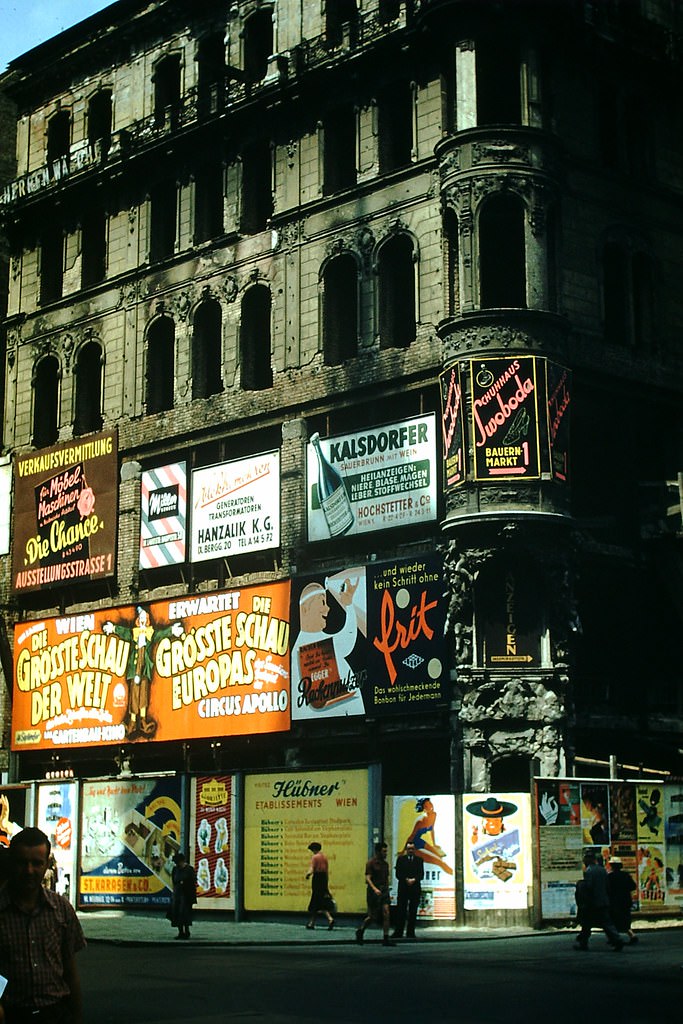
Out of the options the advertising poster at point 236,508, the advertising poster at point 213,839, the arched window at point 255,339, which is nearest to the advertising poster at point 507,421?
the advertising poster at point 236,508

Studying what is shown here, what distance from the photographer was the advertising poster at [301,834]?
33.4 meters

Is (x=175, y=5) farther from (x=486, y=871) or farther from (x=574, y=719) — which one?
(x=486, y=871)

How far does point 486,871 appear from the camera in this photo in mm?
31000

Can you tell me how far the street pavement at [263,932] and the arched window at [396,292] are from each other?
578 inches

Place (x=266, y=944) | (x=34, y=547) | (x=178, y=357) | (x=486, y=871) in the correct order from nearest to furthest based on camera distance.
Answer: (x=266, y=944)
(x=486, y=871)
(x=178, y=357)
(x=34, y=547)

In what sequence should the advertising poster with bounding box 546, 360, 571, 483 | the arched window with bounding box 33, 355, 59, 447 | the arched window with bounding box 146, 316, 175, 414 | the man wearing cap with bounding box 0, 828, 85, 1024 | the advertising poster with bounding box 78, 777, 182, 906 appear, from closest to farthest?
the man wearing cap with bounding box 0, 828, 85, 1024, the advertising poster with bounding box 546, 360, 571, 483, the advertising poster with bounding box 78, 777, 182, 906, the arched window with bounding box 146, 316, 175, 414, the arched window with bounding box 33, 355, 59, 447

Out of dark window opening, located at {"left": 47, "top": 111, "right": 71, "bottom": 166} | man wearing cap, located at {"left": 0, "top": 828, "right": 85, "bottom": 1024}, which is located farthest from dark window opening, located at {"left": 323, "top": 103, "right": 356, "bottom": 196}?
man wearing cap, located at {"left": 0, "top": 828, "right": 85, "bottom": 1024}

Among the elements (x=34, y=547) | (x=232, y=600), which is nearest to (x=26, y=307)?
(x=34, y=547)

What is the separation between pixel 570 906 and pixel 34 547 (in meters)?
Result: 24.2

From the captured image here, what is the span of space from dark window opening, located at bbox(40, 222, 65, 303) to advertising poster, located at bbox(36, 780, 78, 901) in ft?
55.2

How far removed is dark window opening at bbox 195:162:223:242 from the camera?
4475 centimetres

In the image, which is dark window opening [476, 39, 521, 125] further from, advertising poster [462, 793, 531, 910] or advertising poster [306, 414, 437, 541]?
advertising poster [462, 793, 531, 910]

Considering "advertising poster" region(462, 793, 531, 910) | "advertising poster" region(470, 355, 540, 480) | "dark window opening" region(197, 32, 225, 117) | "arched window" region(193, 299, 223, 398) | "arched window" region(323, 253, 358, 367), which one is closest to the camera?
"advertising poster" region(462, 793, 531, 910)

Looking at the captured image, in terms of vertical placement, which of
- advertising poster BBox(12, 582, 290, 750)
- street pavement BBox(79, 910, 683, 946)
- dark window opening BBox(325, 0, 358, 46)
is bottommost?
street pavement BBox(79, 910, 683, 946)
